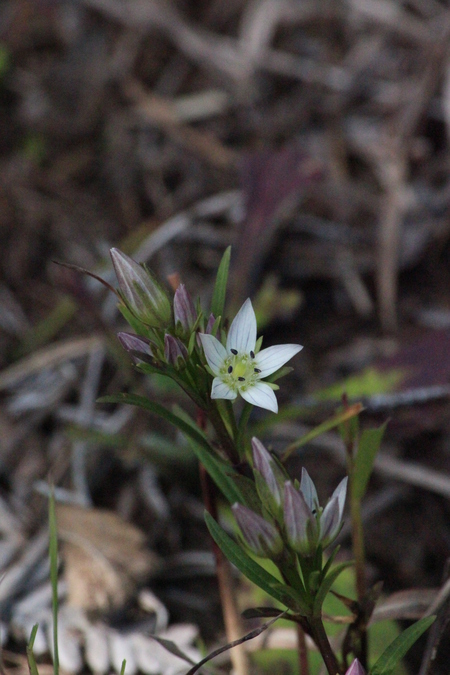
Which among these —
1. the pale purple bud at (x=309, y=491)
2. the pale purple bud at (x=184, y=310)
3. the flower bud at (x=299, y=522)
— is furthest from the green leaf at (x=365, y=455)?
the pale purple bud at (x=184, y=310)

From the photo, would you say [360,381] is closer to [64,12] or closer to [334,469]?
[334,469]

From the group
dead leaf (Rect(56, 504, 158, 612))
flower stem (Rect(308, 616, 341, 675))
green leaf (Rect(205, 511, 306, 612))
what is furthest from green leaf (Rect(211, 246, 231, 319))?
dead leaf (Rect(56, 504, 158, 612))

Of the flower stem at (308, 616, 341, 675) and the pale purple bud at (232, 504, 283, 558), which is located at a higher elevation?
the pale purple bud at (232, 504, 283, 558)

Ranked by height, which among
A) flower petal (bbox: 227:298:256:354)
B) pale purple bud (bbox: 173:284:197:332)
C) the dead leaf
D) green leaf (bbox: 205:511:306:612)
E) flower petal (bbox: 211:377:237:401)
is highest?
pale purple bud (bbox: 173:284:197:332)

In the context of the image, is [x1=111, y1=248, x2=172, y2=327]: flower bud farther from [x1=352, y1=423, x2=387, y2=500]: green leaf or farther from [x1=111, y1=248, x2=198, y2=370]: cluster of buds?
[x1=352, y1=423, x2=387, y2=500]: green leaf

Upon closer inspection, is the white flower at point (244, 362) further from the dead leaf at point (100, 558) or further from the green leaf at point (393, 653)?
the dead leaf at point (100, 558)

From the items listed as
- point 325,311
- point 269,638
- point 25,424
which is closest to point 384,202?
point 325,311

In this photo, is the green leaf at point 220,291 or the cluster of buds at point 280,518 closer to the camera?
the cluster of buds at point 280,518
